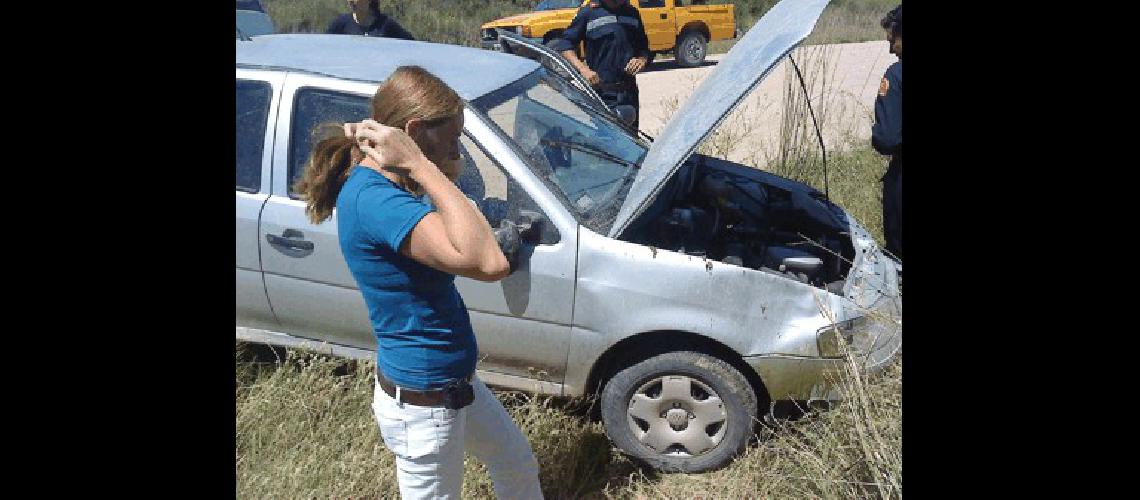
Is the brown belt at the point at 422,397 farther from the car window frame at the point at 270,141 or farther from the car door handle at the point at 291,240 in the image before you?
the car window frame at the point at 270,141

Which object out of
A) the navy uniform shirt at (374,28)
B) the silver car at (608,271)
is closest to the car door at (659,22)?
the navy uniform shirt at (374,28)

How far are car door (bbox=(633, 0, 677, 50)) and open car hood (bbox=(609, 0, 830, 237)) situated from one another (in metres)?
13.7

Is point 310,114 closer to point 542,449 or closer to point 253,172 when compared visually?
point 253,172

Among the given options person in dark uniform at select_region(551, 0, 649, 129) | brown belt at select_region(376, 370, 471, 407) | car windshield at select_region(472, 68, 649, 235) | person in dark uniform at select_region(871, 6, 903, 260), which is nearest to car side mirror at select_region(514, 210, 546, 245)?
car windshield at select_region(472, 68, 649, 235)

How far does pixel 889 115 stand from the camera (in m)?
4.85

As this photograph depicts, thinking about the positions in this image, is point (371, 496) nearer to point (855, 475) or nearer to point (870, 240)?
point (855, 475)

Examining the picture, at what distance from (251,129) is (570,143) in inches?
51.1

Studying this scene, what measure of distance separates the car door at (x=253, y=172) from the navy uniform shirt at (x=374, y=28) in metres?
2.47

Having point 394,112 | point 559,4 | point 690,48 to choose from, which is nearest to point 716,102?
point 394,112

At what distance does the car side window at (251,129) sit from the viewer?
383cm

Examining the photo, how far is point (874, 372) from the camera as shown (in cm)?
316

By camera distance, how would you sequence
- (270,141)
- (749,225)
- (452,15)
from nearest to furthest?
(270,141), (749,225), (452,15)
